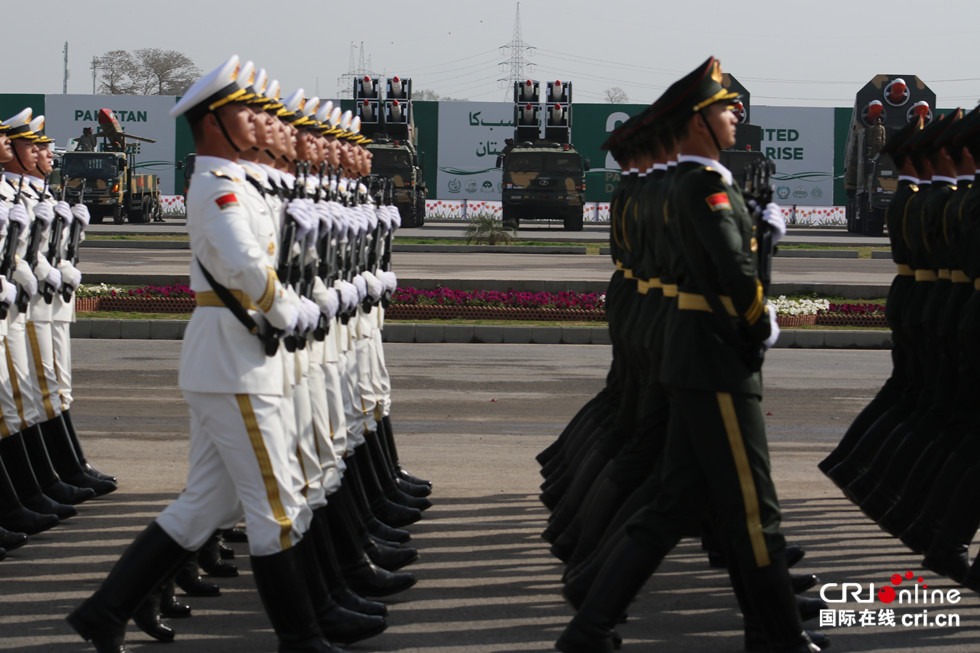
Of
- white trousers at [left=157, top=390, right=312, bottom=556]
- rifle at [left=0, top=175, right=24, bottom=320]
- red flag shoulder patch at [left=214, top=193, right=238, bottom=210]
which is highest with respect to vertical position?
red flag shoulder patch at [left=214, top=193, right=238, bottom=210]

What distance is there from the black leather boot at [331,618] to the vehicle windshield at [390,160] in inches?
1339

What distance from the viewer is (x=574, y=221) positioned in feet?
135

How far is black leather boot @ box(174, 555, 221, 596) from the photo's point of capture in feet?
19.1

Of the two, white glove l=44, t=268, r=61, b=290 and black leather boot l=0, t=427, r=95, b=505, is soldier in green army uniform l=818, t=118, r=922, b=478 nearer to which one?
black leather boot l=0, t=427, r=95, b=505

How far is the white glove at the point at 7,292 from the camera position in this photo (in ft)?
21.6

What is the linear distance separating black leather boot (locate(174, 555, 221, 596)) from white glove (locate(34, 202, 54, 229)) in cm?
233

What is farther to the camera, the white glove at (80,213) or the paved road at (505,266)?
the paved road at (505,266)

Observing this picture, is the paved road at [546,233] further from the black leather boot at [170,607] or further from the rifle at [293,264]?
the rifle at [293,264]

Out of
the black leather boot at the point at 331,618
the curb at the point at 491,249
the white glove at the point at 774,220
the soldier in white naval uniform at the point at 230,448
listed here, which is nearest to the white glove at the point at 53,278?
the soldier in white naval uniform at the point at 230,448

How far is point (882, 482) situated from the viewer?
7086mm

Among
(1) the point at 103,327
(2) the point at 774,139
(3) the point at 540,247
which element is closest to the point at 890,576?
(1) the point at 103,327

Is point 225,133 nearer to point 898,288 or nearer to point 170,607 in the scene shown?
point 170,607

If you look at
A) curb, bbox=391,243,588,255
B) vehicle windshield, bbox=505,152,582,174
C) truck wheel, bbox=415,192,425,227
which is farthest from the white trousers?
truck wheel, bbox=415,192,425,227

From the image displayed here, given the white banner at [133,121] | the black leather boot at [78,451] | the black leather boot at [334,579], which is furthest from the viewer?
the white banner at [133,121]
